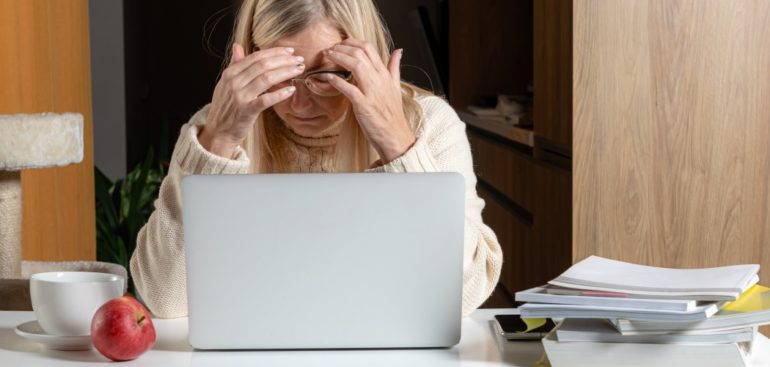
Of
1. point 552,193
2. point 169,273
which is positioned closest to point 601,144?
point 552,193

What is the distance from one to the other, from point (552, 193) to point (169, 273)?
5.24 ft

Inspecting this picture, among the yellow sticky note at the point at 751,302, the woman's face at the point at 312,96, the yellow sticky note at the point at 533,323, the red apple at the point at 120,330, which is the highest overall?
the woman's face at the point at 312,96

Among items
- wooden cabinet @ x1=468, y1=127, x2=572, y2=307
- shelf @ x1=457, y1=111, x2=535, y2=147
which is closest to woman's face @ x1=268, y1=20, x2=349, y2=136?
wooden cabinet @ x1=468, y1=127, x2=572, y2=307

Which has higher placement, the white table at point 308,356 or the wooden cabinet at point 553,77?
the wooden cabinet at point 553,77

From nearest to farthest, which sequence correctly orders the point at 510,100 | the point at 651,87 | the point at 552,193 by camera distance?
1. the point at 651,87
2. the point at 552,193
3. the point at 510,100

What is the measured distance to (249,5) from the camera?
1.95m

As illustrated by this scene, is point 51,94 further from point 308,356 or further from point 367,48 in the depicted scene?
point 308,356

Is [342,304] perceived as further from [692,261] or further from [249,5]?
[692,261]

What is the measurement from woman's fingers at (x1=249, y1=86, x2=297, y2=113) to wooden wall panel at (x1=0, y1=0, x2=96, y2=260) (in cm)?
141

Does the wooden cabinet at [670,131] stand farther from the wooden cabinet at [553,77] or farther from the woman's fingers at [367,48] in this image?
the woman's fingers at [367,48]

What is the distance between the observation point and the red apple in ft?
3.85

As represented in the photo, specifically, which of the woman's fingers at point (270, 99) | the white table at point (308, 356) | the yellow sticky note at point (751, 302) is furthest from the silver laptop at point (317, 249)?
the woman's fingers at point (270, 99)

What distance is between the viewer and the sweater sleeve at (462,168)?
1.61 meters

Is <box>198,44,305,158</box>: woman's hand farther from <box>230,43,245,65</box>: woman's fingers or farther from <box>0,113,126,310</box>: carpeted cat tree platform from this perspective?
<box>0,113,126,310</box>: carpeted cat tree platform
